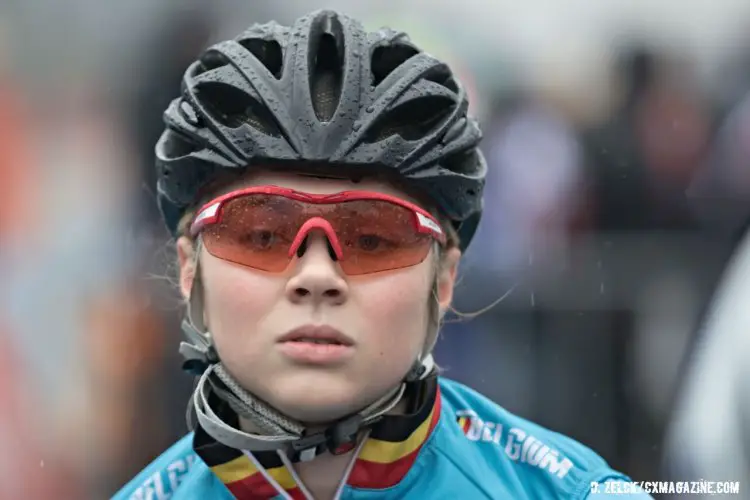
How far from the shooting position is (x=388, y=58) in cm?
181

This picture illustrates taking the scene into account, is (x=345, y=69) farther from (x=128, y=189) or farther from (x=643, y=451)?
(x=643, y=451)

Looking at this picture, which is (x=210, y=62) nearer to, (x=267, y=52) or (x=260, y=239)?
(x=267, y=52)

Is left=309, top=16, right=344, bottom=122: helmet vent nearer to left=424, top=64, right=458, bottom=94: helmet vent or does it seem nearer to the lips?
left=424, top=64, right=458, bottom=94: helmet vent

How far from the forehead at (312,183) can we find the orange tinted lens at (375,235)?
0.13 ft

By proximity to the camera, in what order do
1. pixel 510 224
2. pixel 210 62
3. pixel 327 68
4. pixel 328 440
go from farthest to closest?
pixel 510 224 < pixel 210 62 < pixel 327 68 < pixel 328 440

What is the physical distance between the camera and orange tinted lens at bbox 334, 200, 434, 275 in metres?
1.54

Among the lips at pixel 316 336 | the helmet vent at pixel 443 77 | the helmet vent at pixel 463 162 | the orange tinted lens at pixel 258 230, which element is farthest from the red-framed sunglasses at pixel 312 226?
the helmet vent at pixel 443 77

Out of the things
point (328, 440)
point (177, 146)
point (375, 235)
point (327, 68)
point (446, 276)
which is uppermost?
point (327, 68)

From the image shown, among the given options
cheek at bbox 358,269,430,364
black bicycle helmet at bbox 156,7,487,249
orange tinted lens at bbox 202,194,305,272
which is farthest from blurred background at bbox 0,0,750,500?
orange tinted lens at bbox 202,194,305,272

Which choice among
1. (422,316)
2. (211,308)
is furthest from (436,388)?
(211,308)

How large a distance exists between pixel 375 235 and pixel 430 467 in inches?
18.6

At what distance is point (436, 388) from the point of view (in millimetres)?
1731

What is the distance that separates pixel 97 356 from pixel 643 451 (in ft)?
6.52

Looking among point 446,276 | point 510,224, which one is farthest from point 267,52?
point 510,224
